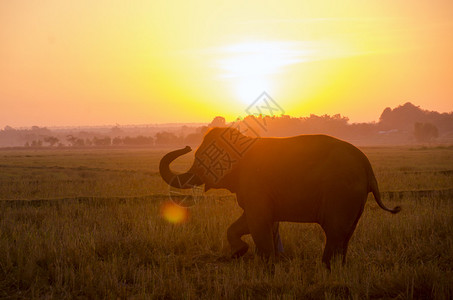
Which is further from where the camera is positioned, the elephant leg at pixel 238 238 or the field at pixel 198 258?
the elephant leg at pixel 238 238

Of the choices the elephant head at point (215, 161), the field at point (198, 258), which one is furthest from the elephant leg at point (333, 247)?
the elephant head at point (215, 161)

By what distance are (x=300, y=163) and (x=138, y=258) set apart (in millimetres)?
3132

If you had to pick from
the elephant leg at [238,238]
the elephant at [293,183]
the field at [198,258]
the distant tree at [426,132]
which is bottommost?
the field at [198,258]

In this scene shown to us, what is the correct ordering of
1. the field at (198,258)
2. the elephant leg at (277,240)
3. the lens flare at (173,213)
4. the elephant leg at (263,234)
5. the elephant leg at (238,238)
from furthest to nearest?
the lens flare at (173,213), the elephant leg at (277,240), the elephant leg at (238,238), the elephant leg at (263,234), the field at (198,258)

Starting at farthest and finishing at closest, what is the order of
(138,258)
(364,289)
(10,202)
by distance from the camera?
1. (10,202)
2. (138,258)
3. (364,289)

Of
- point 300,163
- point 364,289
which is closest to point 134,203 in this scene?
point 300,163

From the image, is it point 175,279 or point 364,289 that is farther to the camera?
point 175,279

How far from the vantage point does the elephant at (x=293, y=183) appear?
6539mm

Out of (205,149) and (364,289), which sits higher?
(205,149)

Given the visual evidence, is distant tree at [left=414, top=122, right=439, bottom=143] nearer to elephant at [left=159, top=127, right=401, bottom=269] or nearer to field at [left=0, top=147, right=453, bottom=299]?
field at [left=0, top=147, right=453, bottom=299]

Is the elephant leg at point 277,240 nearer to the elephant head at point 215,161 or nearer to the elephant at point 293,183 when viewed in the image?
the elephant at point 293,183

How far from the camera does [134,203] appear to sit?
12.9m

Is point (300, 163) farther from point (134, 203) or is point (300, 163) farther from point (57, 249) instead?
point (134, 203)

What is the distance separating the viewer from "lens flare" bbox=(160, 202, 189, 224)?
10.5 meters
